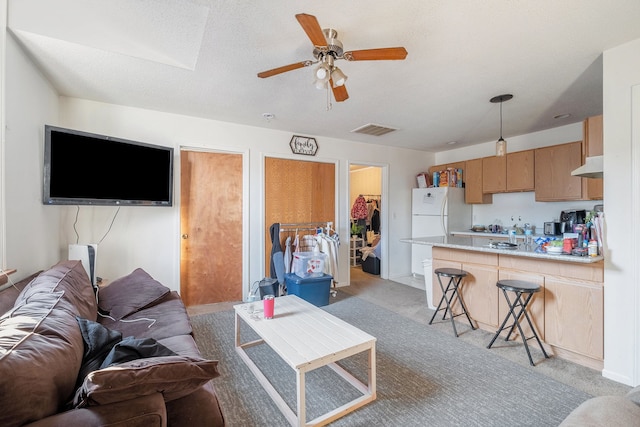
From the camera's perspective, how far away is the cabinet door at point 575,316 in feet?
7.15

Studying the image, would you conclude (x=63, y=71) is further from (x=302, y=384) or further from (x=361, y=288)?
(x=361, y=288)

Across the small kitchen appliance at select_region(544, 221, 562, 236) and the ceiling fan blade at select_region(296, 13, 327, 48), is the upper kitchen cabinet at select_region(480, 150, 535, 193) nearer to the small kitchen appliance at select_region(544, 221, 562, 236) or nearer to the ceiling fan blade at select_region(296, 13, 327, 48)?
the small kitchen appliance at select_region(544, 221, 562, 236)

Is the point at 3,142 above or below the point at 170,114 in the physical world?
below

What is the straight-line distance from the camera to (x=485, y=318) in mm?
2877

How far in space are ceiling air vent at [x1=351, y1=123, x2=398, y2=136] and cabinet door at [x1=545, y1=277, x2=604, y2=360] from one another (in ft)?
8.35

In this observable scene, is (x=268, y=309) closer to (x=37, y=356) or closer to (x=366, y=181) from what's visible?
(x=37, y=356)

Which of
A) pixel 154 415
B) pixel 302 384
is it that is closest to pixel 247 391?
pixel 302 384

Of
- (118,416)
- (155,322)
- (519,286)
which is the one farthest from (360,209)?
(118,416)

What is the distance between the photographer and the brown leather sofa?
0.83m

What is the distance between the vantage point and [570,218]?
381 centimetres

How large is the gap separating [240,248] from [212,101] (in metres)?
1.85

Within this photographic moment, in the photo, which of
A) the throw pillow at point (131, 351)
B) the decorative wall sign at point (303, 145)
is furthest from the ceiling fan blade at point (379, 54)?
the decorative wall sign at point (303, 145)

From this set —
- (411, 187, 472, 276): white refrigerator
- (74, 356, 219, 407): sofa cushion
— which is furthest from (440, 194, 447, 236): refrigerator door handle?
(74, 356, 219, 407): sofa cushion

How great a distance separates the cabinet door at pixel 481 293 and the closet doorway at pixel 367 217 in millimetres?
2271
